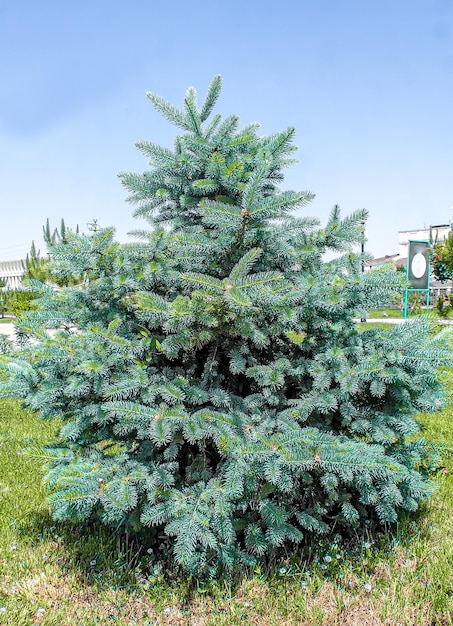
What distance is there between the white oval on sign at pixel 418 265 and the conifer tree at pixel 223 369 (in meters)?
14.9

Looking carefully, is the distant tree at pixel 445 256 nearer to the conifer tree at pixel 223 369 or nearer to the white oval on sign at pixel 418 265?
the white oval on sign at pixel 418 265

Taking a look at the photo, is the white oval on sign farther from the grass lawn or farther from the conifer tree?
the conifer tree

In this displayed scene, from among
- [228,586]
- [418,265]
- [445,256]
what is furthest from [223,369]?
[418,265]

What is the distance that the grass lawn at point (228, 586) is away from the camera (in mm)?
2033

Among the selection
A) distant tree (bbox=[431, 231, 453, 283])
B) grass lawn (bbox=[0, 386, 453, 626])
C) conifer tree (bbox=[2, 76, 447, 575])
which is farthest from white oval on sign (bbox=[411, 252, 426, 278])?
conifer tree (bbox=[2, 76, 447, 575])

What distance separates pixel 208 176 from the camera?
244 cm

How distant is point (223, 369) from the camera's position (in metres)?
2.54

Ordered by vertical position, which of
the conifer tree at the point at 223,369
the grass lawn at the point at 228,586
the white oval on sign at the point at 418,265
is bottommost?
the grass lawn at the point at 228,586

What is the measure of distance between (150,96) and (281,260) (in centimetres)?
109

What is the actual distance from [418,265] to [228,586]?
16.1m

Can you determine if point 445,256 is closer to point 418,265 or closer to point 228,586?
point 418,265

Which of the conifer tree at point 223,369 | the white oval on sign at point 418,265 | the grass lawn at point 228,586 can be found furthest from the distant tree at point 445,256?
the grass lawn at point 228,586

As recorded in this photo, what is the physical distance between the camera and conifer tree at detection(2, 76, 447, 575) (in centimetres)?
204

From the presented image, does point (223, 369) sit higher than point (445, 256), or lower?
lower
